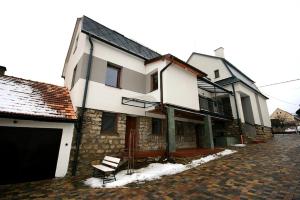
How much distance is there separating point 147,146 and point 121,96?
339cm

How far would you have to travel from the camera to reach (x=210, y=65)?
62.6 feet

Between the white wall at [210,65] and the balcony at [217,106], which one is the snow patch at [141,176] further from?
the white wall at [210,65]

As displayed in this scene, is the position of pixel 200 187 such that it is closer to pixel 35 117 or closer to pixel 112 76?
pixel 35 117

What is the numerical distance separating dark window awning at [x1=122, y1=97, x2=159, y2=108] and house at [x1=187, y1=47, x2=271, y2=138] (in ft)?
30.4

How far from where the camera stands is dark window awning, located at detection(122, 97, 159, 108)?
9859 millimetres

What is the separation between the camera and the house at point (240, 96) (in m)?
15.7

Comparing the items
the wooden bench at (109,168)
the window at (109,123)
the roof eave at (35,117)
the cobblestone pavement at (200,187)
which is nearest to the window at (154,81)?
the window at (109,123)

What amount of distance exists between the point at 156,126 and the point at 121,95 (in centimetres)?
327

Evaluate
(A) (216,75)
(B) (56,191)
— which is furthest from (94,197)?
(A) (216,75)

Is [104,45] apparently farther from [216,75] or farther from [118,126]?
[216,75]

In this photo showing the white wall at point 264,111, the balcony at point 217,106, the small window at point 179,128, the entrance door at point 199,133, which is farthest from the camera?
the white wall at point 264,111

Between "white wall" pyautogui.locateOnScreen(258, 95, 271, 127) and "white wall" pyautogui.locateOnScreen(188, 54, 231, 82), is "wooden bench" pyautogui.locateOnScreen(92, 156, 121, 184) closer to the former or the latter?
"white wall" pyautogui.locateOnScreen(188, 54, 231, 82)

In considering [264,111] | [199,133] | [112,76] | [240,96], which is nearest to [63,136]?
[112,76]

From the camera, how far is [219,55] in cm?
1991
